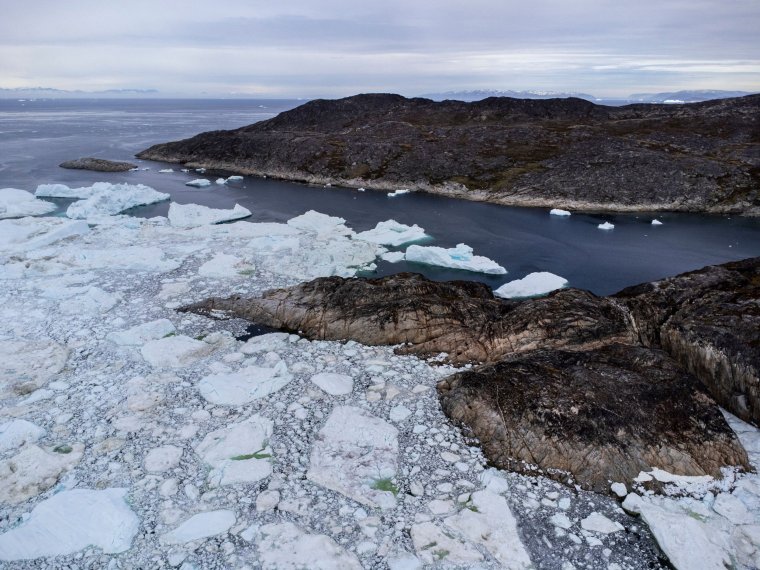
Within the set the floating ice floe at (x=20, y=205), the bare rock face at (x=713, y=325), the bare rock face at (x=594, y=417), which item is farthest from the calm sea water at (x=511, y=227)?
the bare rock face at (x=594, y=417)

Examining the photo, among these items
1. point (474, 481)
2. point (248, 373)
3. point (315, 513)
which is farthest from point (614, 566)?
point (248, 373)

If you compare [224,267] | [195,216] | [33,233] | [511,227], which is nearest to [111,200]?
[195,216]

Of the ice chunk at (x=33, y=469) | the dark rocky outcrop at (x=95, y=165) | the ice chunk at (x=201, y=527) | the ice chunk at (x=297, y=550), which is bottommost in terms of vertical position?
the ice chunk at (x=297, y=550)

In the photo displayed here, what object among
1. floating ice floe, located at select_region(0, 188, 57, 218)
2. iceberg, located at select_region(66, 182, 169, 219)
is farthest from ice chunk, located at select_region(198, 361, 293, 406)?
floating ice floe, located at select_region(0, 188, 57, 218)

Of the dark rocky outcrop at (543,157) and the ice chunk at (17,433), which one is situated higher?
the dark rocky outcrop at (543,157)

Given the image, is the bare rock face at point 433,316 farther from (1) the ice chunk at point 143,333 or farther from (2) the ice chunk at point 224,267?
(2) the ice chunk at point 224,267

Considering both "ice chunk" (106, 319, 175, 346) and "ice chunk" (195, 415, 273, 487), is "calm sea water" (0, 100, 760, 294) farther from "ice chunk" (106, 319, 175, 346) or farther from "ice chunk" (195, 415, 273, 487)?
"ice chunk" (195, 415, 273, 487)

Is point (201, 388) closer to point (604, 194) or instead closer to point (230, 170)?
point (604, 194)

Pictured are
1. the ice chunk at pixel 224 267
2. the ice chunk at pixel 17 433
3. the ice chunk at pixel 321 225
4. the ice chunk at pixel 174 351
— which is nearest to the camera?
the ice chunk at pixel 17 433

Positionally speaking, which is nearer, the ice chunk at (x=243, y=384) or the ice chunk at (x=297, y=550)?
the ice chunk at (x=297, y=550)
